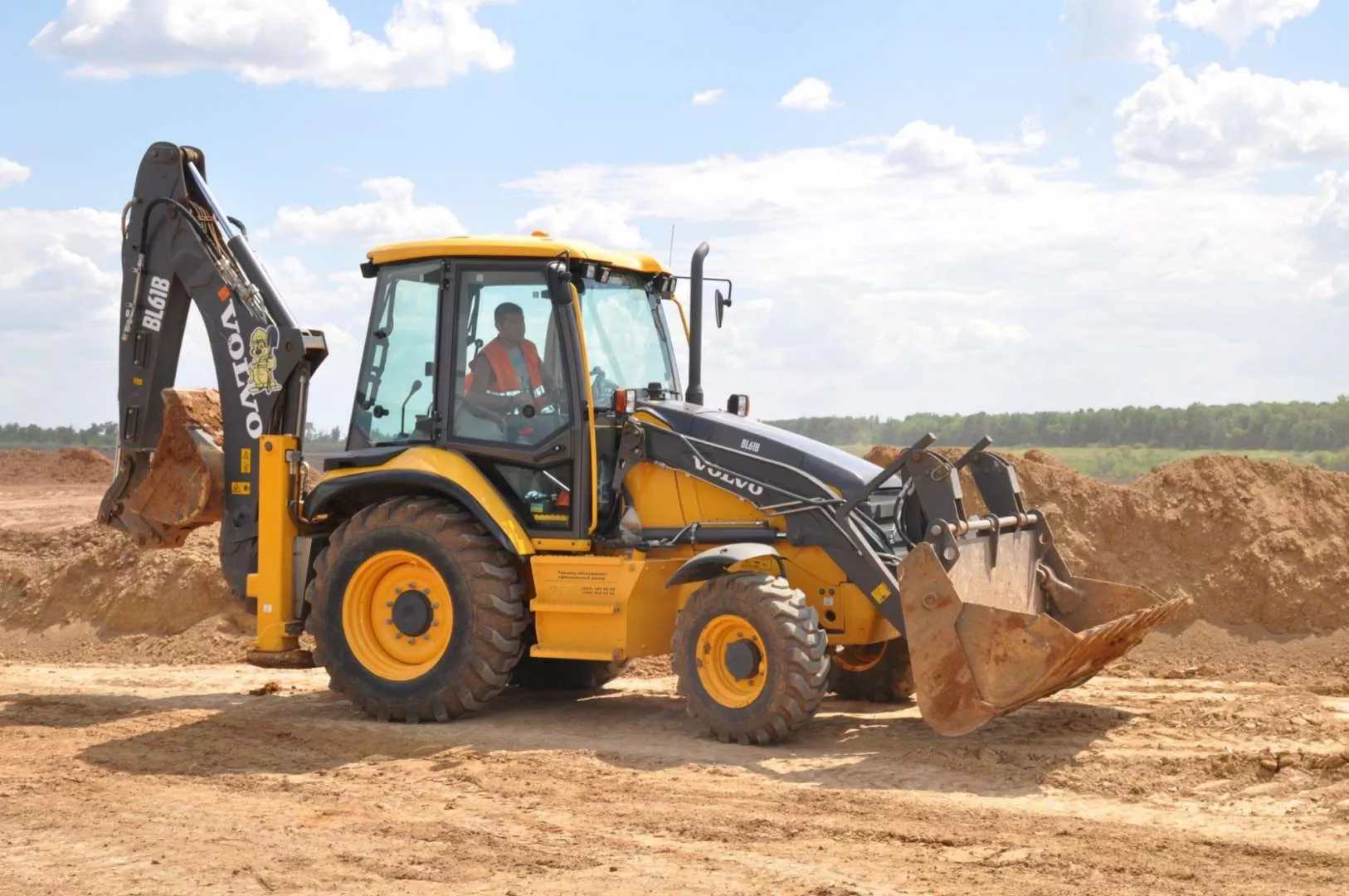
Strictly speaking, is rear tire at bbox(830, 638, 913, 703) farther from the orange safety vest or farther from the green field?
the green field

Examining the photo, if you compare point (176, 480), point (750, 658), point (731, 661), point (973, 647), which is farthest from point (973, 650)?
point (176, 480)

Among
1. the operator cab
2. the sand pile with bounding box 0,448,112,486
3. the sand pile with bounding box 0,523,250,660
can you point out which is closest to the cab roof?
the operator cab

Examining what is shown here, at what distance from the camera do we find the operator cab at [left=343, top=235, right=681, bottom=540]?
31.4 feet

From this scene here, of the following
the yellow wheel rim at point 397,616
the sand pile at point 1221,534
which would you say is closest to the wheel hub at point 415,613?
the yellow wheel rim at point 397,616

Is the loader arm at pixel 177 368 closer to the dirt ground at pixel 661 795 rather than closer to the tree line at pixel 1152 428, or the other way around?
the dirt ground at pixel 661 795

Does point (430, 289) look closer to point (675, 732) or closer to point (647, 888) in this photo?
point (675, 732)

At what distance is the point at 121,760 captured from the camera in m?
8.90

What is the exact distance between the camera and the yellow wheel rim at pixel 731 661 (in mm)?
8812

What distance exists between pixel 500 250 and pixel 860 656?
3.60 meters

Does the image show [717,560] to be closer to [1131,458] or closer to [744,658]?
[744,658]

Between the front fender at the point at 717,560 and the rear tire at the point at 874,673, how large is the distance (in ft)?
4.07

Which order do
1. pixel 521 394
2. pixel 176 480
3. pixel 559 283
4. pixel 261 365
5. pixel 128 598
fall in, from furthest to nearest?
pixel 128 598
pixel 176 480
pixel 261 365
pixel 521 394
pixel 559 283

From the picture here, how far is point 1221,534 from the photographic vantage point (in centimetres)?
1412

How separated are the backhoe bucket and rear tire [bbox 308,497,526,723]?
120cm
